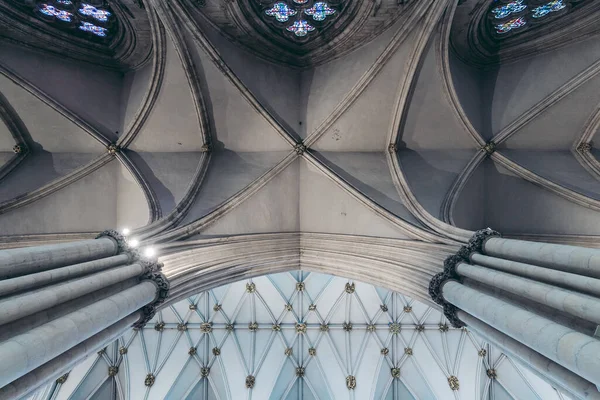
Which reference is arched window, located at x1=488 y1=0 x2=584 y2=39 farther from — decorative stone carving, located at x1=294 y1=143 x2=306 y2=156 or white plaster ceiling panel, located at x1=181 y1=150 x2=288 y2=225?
white plaster ceiling panel, located at x1=181 y1=150 x2=288 y2=225

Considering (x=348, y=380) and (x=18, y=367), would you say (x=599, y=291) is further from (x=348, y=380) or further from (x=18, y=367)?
(x=348, y=380)

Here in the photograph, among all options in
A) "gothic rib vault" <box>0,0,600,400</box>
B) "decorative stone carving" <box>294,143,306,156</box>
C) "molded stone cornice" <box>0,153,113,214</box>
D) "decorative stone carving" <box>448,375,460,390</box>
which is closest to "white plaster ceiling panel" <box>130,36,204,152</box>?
"gothic rib vault" <box>0,0,600,400</box>

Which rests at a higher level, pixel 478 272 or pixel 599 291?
pixel 478 272

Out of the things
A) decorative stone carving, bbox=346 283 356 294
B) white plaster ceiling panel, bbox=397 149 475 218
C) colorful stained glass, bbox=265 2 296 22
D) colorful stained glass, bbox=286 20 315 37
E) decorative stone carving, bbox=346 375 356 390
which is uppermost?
colorful stained glass, bbox=286 20 315 37

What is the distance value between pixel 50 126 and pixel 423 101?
11.4 meters

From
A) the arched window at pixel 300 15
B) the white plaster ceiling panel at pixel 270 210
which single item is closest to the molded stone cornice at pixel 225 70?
the white plaster ceiling panel at pixel 270 210

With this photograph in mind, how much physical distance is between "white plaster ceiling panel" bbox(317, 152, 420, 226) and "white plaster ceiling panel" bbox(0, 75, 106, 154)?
Result: 7455 mm

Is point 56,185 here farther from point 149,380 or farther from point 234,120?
point 149,380

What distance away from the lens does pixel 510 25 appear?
10.7m

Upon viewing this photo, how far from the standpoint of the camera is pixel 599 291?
381 centimetres

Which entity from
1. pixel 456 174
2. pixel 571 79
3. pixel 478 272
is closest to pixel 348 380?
pixel 456 174

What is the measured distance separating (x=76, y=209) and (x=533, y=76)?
14541mm

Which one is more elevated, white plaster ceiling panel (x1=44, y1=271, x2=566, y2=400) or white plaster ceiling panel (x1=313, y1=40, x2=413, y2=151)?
white plaster ceiling panel (x1=313, y1=40, x2=413, y2=151)

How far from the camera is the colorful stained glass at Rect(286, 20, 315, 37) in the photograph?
11.2m
